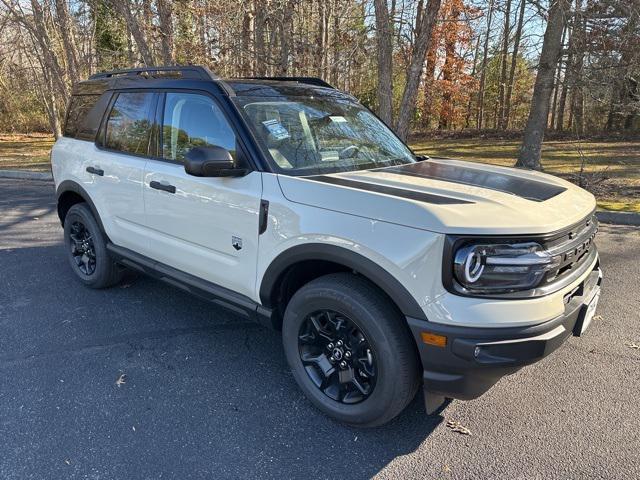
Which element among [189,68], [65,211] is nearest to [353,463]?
[189,68]

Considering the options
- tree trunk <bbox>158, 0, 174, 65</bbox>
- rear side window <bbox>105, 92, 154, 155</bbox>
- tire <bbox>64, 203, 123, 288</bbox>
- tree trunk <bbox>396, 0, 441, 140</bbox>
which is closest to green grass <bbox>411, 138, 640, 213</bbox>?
tree trunk <bbox>396, 0, 441, 140</bbox>

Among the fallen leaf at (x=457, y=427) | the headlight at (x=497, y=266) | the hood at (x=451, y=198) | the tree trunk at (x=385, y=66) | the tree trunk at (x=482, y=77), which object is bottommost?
the fallen leaf at (x=457, y=427)

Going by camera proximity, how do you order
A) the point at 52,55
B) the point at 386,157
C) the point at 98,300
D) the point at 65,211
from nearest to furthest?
the point at 386,157 → the point at 98,300 → the point at 65,211 → the point at 52,55

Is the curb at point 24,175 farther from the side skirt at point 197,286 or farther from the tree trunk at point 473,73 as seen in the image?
the tree trunk at point 473,73

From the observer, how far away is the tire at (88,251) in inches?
165

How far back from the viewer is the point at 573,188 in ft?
9.59

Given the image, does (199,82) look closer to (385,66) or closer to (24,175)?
(385,66)

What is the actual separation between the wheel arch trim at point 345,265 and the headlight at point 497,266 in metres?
0.26

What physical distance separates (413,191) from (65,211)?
391cm

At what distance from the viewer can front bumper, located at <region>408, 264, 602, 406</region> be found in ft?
6.71

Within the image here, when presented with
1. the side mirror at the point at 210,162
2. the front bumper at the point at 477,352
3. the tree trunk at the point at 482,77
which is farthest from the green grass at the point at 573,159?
the side mirror at the point at 210,162

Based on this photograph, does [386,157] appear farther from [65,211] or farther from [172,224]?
[65,211]

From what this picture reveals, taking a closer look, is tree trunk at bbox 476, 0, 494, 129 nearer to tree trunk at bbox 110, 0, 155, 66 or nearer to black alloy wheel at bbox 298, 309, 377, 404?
tree trunk at bbox 110, 0, 155, 66

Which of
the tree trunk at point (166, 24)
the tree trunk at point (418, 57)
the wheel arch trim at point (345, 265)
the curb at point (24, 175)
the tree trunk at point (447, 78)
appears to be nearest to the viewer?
the wheel arch trim at point (345, 265)
